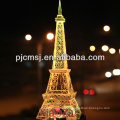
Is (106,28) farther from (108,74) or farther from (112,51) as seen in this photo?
(108,74)

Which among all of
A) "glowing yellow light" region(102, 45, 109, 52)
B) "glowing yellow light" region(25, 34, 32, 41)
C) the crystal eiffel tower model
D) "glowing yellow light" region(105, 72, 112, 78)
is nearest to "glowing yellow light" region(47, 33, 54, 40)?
the crystal eiffel tower model

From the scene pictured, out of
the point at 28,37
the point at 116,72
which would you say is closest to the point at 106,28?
the point at 116,72

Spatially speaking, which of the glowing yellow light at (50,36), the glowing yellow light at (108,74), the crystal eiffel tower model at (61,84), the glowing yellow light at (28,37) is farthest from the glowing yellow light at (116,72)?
the glowing yellow light at (28,37)

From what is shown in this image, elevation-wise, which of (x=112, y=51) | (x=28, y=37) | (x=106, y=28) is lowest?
(x=112, y=51)

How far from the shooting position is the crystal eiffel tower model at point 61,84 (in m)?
5.78

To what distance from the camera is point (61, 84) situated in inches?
233

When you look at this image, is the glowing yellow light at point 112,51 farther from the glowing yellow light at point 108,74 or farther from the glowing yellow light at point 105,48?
the glowing yellow light at point 108,74

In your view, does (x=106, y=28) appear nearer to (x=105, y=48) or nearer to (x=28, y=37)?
(x=105, y=48)

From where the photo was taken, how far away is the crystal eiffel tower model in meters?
5.78

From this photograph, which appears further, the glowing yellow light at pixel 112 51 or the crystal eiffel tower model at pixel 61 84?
the glowing yellow light at pixel 112 51

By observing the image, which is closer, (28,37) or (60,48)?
(60,48)

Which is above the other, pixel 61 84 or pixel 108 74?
pixel 108 74

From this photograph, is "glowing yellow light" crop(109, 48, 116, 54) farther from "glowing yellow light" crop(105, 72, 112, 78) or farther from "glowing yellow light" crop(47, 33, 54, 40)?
"glowing yellow light" crop(47, 33, 54, 40)

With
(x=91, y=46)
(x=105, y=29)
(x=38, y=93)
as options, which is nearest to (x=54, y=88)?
(x=38, y=93)
